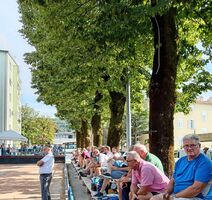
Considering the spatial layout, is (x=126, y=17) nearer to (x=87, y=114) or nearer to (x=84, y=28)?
(x=84, y=28)

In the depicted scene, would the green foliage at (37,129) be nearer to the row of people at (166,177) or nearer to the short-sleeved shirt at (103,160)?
the short-sleeved shirt at (103,160)

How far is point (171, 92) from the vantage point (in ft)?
41.0

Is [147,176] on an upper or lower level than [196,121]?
lower

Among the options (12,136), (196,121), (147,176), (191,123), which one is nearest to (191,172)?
(147,176)

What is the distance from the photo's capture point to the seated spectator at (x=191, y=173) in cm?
665

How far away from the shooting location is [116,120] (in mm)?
25078

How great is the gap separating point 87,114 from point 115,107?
7.90m

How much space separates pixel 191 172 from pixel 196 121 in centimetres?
8758

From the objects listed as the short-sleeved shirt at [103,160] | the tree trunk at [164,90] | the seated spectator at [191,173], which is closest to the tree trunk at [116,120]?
the short-sleeved shirt at [103,160]

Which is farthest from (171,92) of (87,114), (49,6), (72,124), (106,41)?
(72,124)

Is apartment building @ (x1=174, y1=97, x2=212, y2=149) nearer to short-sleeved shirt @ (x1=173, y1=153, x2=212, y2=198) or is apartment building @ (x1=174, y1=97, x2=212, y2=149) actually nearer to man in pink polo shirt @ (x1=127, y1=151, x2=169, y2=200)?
man in pink polo shirt @ (x1=127, y1=151, x2=169, y2=200)

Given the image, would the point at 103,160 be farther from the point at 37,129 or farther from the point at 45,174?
the point at 37,129

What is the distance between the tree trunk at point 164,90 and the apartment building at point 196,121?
252 feet

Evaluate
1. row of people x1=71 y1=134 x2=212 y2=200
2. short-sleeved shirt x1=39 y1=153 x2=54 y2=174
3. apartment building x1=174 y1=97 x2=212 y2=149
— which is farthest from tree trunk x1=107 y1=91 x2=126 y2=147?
apartment building x1=174 y1=97 x2=212 y2=149
